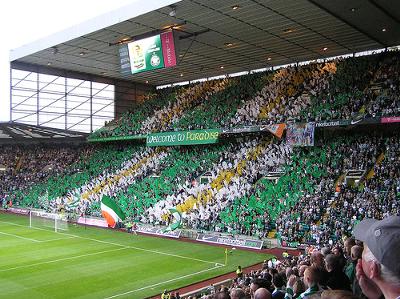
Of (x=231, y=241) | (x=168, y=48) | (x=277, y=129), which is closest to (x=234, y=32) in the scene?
(x=168, y=48)

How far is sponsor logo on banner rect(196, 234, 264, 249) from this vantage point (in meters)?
27.6

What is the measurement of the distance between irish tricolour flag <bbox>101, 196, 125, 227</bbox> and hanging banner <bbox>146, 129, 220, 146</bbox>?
10.3m

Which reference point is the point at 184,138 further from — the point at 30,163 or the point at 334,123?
the point at 30,163

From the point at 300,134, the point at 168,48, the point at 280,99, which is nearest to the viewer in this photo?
the point at 168,48

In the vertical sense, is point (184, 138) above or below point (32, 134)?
below

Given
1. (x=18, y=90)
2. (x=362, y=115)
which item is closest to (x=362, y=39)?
(x=362, y=115)

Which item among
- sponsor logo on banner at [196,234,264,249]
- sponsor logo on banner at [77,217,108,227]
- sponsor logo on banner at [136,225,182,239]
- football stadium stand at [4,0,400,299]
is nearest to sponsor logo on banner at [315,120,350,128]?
football stadium stand at [4,0,400,299]

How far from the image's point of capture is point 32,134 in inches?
2046

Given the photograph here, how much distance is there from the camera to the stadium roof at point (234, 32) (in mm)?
26703

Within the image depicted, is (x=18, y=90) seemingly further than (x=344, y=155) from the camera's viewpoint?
Yes

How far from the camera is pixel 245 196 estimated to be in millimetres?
32844

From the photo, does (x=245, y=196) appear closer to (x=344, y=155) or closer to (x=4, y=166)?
(x=344, y=155)

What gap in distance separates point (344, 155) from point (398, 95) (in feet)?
17.6

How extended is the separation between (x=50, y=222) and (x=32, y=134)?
18466 mm
